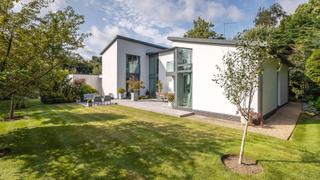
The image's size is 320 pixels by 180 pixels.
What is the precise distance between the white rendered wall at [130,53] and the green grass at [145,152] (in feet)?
40.7

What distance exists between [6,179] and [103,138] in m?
2.55

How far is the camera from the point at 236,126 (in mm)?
6887

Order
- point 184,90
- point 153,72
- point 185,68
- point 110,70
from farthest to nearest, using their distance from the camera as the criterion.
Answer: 1. point 153,72
2. point 110,70
3. point 184,90
4. point 185,68

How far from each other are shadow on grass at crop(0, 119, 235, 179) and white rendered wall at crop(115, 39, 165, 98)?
40.8 ft

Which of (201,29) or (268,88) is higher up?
(201,29)

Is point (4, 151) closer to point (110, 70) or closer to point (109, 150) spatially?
point (109, 150)

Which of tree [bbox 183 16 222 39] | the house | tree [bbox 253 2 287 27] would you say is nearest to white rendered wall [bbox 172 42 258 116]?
the house

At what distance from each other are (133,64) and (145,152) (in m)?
16.4

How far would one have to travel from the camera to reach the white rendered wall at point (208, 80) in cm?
798

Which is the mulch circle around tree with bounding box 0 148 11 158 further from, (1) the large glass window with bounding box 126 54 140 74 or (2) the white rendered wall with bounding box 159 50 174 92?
(1) the large glass window with bounding box 126 54 140 74

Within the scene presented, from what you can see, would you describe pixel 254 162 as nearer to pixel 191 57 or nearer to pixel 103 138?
pixel 103 138

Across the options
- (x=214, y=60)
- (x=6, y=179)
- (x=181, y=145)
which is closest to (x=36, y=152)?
(x=6, y=179)

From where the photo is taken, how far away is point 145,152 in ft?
13.7

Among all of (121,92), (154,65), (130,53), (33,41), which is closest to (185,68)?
(33,41)
